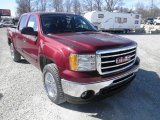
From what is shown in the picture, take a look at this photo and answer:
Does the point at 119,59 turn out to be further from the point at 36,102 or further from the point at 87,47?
the point at 36,102

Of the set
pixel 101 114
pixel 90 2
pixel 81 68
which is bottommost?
pixel 101 114

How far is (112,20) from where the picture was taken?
86.1ft

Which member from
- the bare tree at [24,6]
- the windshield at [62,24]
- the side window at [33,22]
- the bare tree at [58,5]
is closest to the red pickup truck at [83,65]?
the windshield at [62,24]

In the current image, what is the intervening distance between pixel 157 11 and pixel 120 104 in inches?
3669

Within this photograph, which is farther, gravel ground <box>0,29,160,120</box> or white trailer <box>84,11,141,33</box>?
white trailer <box>84,11,141,33</box>

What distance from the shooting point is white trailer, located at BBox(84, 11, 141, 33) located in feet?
83.8

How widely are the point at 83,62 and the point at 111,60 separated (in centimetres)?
55

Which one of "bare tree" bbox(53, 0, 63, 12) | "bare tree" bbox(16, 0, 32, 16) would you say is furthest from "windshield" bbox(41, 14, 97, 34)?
"bare tree" bbox(53, 0, 63, 12)

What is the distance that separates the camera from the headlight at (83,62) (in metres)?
3.58

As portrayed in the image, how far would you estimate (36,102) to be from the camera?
14.9 feet

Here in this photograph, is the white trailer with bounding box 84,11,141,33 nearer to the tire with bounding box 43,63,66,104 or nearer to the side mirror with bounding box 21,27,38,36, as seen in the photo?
the side mirror with bounding box 21,27,38,36

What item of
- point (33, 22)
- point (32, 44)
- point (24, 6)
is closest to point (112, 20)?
point (33, 22)

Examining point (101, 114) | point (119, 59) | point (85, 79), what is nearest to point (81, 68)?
point (85, 79)

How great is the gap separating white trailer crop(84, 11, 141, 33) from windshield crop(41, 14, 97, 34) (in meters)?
19.5
